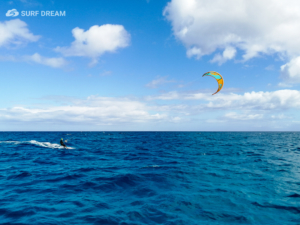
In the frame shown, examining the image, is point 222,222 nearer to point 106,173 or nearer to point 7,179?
point 106,173

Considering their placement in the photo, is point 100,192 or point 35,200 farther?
point 100,192

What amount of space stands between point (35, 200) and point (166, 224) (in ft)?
25.8

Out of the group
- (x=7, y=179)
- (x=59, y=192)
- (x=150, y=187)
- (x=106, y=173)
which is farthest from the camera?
(x=106, y=173)

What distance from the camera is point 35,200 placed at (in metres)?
10.9

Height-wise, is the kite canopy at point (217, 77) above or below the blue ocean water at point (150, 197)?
above

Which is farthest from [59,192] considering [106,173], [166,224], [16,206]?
[166,224]

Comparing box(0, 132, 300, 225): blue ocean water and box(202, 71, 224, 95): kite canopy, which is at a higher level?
box(202, 71, 224, 95): kite canopy

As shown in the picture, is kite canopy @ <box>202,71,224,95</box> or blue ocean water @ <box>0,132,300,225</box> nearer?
blue ocean water @ <box>0,132,300,225</box>

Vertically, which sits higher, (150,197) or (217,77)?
(217,77)

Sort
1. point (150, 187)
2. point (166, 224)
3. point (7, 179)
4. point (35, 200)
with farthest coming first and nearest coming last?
1. point (7, 179)
2. point (150, 187)
3. point (35, 200)
4. point (166, 224)

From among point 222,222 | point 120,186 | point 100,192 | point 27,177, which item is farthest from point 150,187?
point 27,177

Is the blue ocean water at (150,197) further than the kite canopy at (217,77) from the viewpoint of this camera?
No

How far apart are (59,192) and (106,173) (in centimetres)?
529

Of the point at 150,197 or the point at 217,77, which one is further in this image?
the point at 217,77
